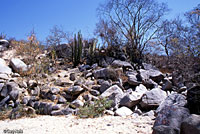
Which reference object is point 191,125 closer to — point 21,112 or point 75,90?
point 75,90

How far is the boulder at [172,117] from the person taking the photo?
10.2 ft

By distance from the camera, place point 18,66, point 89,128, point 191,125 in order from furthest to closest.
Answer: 1. point 18,66
2. point 89,128
3. point 191,125

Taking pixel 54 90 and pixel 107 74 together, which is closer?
pixel 54 90

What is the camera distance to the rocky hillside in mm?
4654

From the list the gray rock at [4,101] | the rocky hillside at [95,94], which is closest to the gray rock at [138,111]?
the rocky hillside at [95,94]

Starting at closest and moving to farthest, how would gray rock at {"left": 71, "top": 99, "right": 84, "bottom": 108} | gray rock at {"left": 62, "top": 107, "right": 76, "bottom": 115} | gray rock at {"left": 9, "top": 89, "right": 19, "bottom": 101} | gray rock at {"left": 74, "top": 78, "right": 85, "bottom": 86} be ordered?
gray rock at {"left": 62, "top": 107, "right": 76, "bottom": 115} → gray rock at {"left": 71, "top": 99, "right": 84, "bottom": 108} → gray rock at {"left": 9, "top": 89, "right": 19, "bottom": 101} → gray rock at {"left": 74, "top": 78, "right": 85, "bottom": 86}

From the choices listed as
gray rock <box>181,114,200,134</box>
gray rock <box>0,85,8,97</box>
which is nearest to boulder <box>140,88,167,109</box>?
gray rock <box>181,114,200,134</box>

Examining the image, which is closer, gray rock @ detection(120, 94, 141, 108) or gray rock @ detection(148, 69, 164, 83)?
gray rock @ detection(120, 94, 141, 108)

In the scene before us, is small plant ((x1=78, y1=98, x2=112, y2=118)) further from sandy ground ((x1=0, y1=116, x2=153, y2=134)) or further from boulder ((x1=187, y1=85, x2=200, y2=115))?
boulder ((x1=187, y1=85, x2=200, y2=115))

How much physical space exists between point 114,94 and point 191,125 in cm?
325

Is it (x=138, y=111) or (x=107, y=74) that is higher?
(x=107, y=74)

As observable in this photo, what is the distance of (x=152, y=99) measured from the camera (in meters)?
5.37

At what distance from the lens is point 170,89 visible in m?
6.48

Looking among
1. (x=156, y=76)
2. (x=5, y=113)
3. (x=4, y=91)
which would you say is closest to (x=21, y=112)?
(x=5, y=113)
